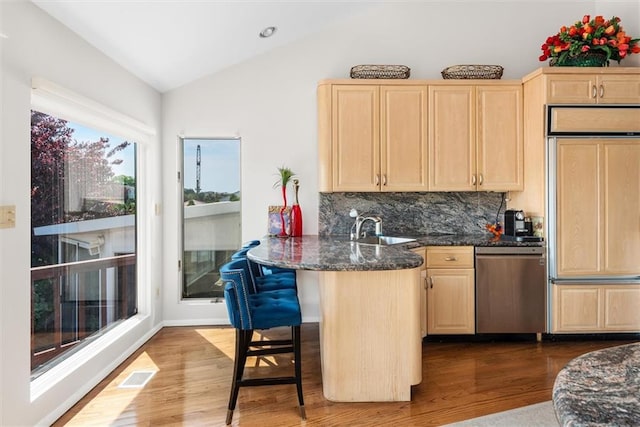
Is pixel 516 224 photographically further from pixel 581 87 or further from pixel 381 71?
pixel 381 71

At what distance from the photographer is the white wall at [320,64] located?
383 cm

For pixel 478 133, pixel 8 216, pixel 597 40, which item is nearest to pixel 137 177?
pixel 8 216

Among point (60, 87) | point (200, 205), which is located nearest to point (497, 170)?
point (200, 205)

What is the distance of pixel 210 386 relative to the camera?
8.38 feet

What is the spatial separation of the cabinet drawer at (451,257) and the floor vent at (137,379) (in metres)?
2.44

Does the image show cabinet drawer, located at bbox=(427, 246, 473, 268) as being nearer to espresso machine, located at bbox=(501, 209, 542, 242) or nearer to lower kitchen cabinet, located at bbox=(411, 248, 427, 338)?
lower kitchen cabinet, located at bbox=(411, 248, 427, 338)

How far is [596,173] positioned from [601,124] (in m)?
0.43

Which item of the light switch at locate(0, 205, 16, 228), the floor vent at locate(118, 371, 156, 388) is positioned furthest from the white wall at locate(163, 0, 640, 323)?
the light switch at locate(0, 205, 16, 228)

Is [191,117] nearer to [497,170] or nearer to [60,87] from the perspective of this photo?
[60,87]

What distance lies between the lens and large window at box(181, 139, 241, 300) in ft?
12.7

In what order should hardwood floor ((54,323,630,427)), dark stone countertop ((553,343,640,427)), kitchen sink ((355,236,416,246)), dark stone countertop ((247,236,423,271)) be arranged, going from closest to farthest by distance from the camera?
dark stone countertop ((553,343,640,427))
dark stone countertop ((247,236,423,271))
hardwood floor ((54,323,630,427))
kitchen sink ((355,236,416,246))

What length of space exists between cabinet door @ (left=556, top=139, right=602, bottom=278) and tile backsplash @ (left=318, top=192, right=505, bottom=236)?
0.71m

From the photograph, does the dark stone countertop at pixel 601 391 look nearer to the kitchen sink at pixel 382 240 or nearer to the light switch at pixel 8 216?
the light switch at pixel 8 216

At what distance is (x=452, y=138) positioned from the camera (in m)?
3.53
